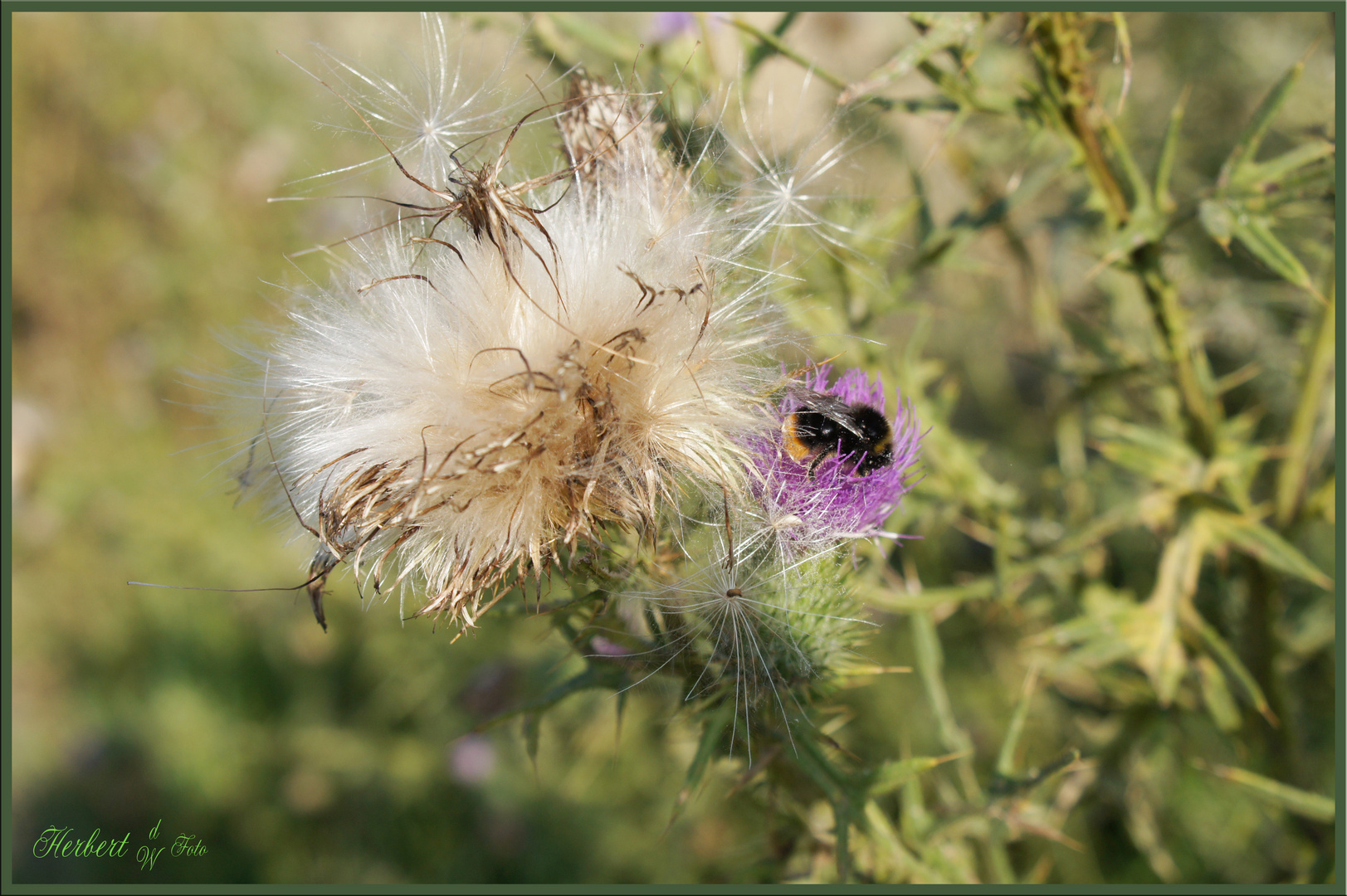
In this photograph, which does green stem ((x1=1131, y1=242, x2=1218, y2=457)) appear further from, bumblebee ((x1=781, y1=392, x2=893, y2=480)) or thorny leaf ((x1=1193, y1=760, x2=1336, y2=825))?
bumblebee ((x1=781, y1=392, x2=893, y2=480))

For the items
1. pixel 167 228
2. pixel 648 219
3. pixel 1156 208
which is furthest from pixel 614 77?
pixel 167 228

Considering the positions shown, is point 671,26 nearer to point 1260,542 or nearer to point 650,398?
point 650,398

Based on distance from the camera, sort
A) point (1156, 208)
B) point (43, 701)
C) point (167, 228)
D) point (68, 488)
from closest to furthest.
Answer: point (1156, 208)
point (68, 488)
point (43, 701)
point (167, 228)

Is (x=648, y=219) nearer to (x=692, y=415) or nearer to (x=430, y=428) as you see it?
(x=692, y=415)

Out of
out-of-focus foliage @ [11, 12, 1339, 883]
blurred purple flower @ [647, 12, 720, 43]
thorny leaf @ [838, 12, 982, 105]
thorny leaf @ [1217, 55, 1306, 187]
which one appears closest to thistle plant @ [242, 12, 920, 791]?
out-of-focus foliage @ [11, 12, 1339, 883]

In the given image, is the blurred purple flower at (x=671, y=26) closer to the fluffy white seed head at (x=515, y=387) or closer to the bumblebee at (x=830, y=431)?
the fluffy white seed head at (x=515, y=387)

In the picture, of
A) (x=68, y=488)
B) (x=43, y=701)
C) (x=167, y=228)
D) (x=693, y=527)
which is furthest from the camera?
(x=167, y=228)

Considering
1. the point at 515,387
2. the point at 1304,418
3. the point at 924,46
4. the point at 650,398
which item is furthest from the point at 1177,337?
the point at 515,387

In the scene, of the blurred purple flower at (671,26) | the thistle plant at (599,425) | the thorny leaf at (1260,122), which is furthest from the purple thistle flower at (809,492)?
the blurred purple flower at (671,26)
